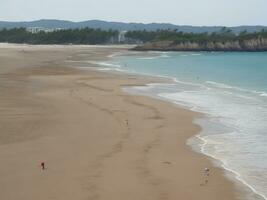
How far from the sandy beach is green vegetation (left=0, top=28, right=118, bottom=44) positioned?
399 ft

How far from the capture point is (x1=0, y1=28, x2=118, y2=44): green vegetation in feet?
489

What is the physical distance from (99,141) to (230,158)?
4.43 m

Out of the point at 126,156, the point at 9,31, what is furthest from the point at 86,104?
the point at 9,31

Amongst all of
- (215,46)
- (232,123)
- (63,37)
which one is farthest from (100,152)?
(63,37)

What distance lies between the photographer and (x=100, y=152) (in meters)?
16.6

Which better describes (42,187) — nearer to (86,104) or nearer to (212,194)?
(212,194)

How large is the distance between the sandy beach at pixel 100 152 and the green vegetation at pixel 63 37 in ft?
399

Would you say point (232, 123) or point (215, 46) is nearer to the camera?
point (232, 123)

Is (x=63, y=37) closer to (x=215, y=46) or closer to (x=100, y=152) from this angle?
(x=215, y=46)

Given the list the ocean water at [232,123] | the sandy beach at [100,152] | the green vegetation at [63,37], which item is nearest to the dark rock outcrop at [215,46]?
the green vegetation at [63,37]

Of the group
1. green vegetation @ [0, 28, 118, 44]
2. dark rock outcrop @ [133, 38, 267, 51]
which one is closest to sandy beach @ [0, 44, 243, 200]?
dark rock outcrop @ [133, 38, 267, 51]

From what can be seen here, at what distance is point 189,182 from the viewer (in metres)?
13.8

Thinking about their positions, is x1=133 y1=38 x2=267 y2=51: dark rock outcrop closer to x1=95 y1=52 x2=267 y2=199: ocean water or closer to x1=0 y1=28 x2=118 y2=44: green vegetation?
x1=0 y1=28 x2=118 y2=44: green vegetation

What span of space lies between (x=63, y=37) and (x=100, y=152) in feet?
443
